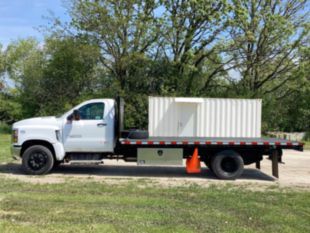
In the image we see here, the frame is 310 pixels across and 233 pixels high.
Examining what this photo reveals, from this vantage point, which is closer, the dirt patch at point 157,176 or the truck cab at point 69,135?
the dirt patch at point 157,176

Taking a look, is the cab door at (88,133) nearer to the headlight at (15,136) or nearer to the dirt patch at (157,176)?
the dirt patch at (157,176)

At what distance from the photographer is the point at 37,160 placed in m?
11.8

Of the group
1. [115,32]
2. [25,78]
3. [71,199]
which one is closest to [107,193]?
[71,199]

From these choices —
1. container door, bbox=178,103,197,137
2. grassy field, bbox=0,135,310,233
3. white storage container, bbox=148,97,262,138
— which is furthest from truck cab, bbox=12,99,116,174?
container door, bbox=178,103,197,137

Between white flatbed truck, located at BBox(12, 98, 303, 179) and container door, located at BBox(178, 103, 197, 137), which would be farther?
container door, located at BBox(178, 103, 197, 137)

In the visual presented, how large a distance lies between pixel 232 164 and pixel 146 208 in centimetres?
488

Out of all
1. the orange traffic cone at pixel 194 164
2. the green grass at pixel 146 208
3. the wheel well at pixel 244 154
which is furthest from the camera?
the wheel well at pixel 244 154

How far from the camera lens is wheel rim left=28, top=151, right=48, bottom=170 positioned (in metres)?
11.8

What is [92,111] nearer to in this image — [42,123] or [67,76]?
[42,123]

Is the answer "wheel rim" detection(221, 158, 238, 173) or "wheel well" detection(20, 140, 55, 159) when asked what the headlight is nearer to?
"wheel well" detection(20, 140, 55, 159)

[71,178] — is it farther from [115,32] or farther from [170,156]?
[115,32]

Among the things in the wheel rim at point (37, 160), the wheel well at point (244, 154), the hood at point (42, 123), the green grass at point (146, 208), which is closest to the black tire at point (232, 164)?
the wheel well at point (244, 154)

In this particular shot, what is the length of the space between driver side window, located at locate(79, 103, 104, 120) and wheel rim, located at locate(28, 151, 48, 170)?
1.49m

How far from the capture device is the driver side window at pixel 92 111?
12.0 meters
